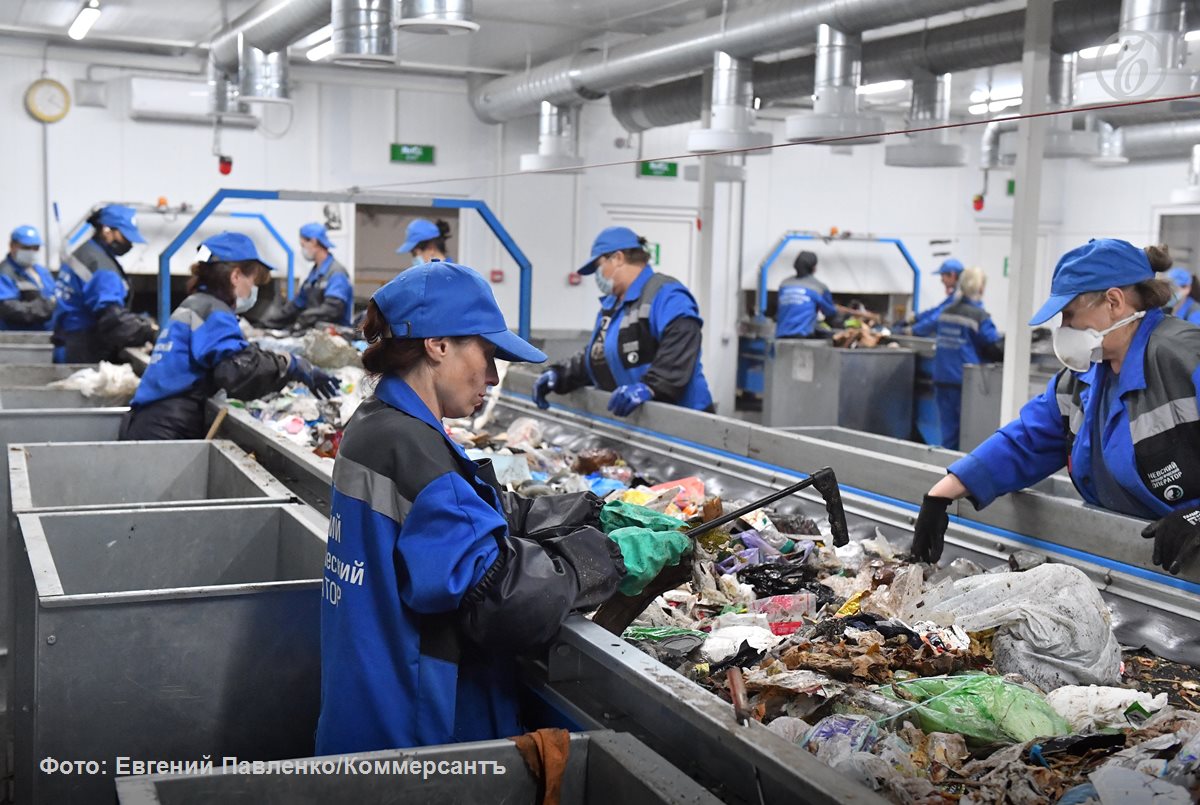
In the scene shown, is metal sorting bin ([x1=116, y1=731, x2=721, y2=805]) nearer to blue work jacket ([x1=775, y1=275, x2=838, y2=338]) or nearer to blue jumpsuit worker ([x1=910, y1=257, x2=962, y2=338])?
blue work jacket ([x1=775, y1=275, x2=838, y2=338])

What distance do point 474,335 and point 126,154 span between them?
9.04m

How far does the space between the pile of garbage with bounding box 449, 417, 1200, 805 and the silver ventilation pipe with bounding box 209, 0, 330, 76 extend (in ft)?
15.9

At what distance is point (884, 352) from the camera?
921cm

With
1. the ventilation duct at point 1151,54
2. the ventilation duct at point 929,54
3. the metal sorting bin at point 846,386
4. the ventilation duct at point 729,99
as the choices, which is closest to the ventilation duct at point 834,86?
the ventilation duct at point 729,99

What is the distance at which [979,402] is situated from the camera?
848cm

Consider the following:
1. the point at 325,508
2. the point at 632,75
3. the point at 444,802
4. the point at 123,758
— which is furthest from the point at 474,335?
the point at 632,75

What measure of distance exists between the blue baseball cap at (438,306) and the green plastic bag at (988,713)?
98 cm

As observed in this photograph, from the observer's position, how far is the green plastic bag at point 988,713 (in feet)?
6.70

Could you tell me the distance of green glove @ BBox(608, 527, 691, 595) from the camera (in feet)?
6.97

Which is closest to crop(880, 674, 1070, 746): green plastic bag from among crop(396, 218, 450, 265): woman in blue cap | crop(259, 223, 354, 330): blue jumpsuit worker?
crop(396, 218, 450, 265): woman in blue cap

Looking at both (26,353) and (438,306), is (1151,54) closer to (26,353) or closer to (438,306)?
(438,306)

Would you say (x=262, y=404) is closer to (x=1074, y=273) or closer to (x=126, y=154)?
(x=1074, y=273)

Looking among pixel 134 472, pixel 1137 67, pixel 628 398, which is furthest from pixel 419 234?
pixel 1137 67

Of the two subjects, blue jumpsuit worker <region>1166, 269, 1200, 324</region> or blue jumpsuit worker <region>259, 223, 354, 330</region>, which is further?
blue jumpsuit worker <region>259, 223, 354, 330</region>
